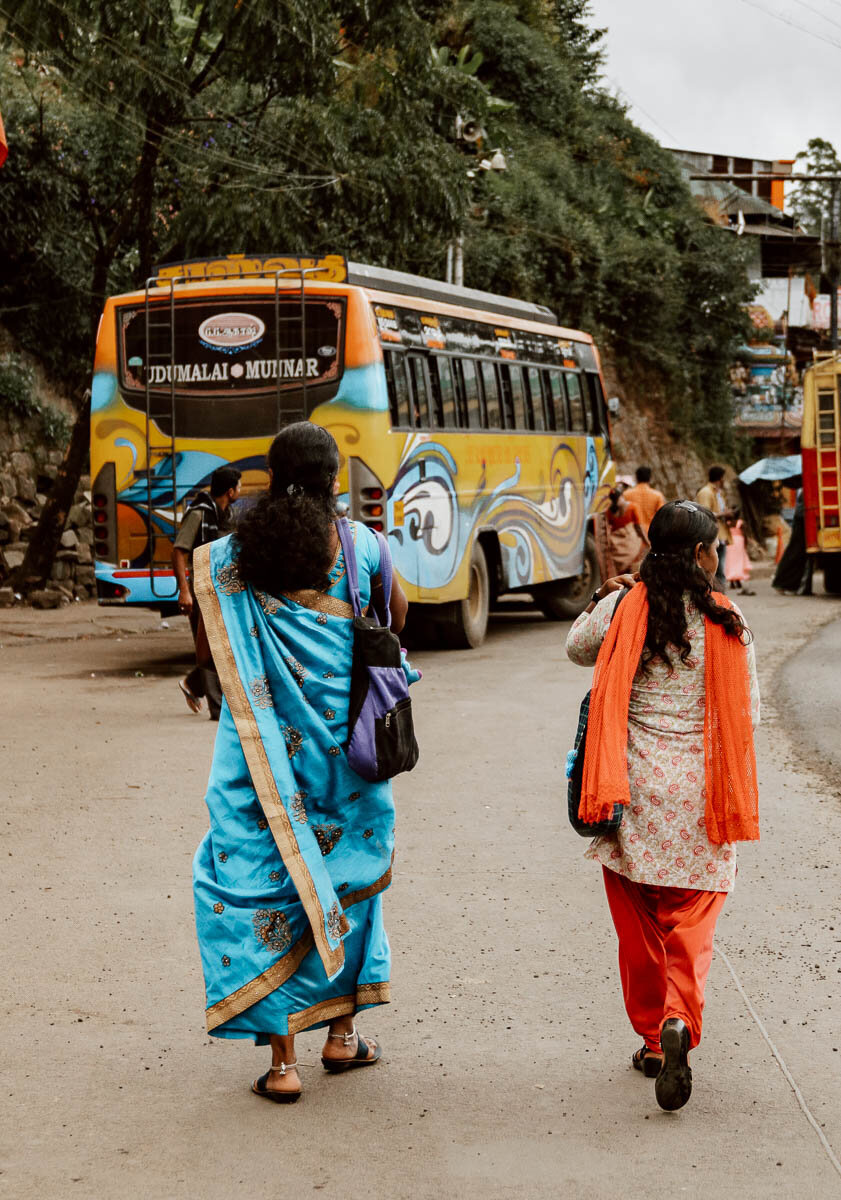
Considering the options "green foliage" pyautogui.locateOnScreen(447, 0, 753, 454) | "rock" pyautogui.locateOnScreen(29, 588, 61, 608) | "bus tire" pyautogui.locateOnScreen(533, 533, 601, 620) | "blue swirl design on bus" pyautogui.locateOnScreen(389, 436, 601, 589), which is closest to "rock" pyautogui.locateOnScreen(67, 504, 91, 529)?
"rock" pyautogui.locateOnScreen(29, 588, 61, 608)

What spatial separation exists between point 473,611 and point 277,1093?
40.2 ft

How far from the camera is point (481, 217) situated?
35.6 meters

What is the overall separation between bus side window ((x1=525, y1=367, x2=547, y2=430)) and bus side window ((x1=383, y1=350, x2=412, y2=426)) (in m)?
3.65

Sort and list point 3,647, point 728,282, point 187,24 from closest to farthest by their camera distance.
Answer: point 3,647, point 187,24, point 728,282

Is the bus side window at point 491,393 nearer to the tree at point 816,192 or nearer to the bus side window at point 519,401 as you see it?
the bus side window at point 519,401

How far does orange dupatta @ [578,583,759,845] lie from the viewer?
4.00 meters

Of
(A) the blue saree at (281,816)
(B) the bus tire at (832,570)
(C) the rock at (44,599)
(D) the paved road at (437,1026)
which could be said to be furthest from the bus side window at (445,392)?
(A) the blue saree at (281,816)

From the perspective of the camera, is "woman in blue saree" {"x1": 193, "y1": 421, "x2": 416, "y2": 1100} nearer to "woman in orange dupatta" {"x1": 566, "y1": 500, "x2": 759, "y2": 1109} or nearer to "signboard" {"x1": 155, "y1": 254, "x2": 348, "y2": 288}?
"woman in orange dupatta" {"x1": 566, "y1": 500, "x2": 759, "y2": 1109}

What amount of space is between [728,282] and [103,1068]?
41078 mm

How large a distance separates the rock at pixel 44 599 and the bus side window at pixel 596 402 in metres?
7.15

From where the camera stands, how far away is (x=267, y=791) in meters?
3.87

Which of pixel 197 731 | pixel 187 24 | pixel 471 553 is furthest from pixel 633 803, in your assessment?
pixel 187 24

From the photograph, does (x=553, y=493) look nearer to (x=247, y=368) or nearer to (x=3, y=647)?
(x=247, y=368)

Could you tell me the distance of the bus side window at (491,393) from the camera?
53.9ft
